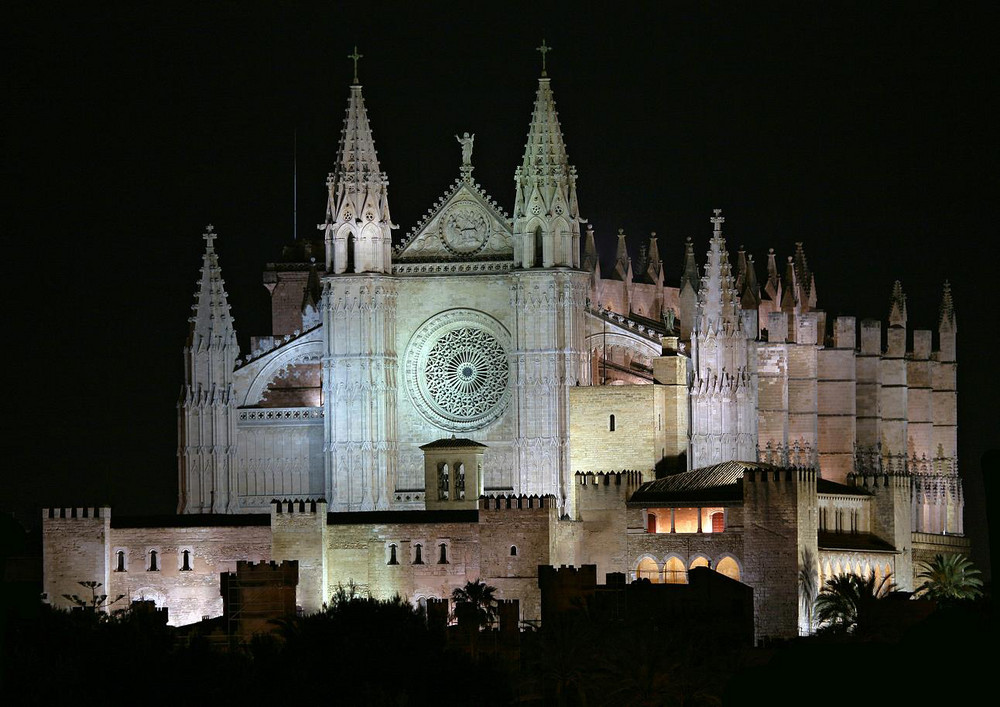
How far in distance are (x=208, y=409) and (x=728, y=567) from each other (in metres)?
19.2

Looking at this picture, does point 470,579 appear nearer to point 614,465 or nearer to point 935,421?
point 614,465

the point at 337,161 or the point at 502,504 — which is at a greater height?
the point at 337,161

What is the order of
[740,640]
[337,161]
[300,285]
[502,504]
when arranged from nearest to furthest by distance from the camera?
[740,640] < [502,504] < [337,161] < [300,285]

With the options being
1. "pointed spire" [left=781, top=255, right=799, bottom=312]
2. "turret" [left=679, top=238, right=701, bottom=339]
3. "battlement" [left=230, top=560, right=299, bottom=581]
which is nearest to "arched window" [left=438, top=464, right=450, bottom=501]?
"battlement" [left=230, top=560, right=299, bottom=581]

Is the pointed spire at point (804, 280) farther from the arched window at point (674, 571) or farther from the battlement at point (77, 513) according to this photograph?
the battlement at point (77, 513)

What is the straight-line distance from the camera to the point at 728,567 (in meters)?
56.5

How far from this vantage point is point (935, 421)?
84.2 m

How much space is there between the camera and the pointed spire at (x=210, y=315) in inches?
2628

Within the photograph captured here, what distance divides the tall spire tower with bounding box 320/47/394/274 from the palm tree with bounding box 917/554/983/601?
20325 mm

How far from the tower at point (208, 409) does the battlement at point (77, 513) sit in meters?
7.88

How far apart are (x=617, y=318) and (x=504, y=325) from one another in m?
3.71

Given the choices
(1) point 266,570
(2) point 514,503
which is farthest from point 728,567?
(1) point 266,570

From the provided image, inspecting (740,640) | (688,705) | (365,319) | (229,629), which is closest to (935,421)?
(365,319)

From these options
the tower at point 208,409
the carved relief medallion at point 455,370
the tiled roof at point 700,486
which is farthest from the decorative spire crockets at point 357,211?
the tiled roof at point 700,486
